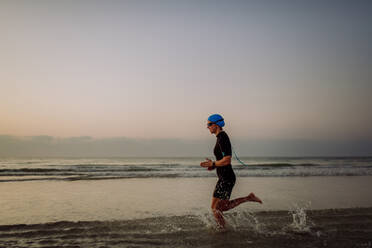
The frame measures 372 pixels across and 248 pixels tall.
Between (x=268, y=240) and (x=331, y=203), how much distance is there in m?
4.69

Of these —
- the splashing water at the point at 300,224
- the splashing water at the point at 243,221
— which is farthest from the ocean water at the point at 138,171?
the splashing water at the point at 300,224

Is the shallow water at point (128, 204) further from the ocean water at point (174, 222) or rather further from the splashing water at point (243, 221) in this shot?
the splashing water at point (243, 221)

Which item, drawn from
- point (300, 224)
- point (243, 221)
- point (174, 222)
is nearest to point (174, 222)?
point (174, 222)

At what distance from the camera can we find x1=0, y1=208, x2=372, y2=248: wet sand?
4348 millimetres

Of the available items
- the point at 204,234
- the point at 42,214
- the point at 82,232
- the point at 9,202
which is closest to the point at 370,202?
the point at 204,234

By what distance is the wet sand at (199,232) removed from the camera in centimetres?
435

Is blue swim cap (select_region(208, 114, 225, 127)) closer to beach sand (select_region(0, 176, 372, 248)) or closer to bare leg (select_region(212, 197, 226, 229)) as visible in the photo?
bare leg (select_region(212, 197, 226, 229))

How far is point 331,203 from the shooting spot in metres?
8.09

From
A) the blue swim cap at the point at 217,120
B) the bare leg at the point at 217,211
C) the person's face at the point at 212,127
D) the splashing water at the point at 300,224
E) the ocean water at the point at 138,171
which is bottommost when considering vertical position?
the ocean water at the point at 138,171

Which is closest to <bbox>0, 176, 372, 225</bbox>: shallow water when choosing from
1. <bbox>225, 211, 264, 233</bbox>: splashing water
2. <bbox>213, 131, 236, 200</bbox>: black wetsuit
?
<bbox>225, 211, 264, 233</bbox>: splashing water

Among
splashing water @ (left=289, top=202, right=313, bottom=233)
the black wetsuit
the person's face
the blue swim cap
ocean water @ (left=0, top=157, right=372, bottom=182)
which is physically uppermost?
the blue swim cap

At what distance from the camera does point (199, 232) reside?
16.3 ft

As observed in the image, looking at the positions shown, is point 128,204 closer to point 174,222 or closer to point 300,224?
point 174,222

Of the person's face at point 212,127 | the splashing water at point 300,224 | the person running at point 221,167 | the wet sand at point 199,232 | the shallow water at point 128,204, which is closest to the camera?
the wet sand at point 199,232
